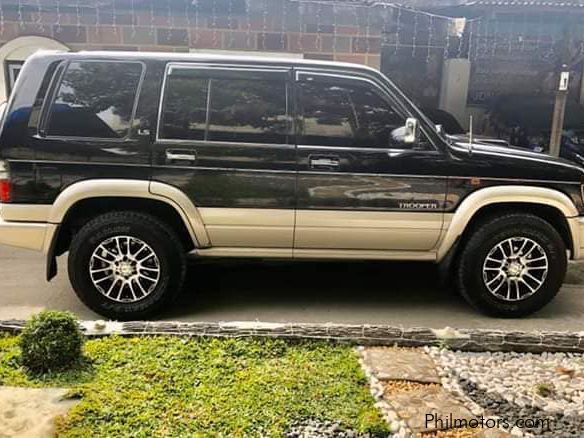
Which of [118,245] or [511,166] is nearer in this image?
[118,245]

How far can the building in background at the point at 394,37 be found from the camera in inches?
339

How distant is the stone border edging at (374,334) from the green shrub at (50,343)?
429 millimetres

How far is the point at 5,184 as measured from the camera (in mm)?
4301

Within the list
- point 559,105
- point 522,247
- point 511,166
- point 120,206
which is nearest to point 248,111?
point 120,206

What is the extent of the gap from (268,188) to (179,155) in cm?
70

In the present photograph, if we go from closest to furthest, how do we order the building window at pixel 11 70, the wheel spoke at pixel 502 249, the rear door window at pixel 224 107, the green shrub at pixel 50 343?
the green shrub at pixel 50 343, the rear door window at pixel 224 107, the wheel spoke at pixel 502 249, the building window at pixel 11 70

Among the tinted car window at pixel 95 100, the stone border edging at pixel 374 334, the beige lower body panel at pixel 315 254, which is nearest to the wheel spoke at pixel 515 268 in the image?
the beige lower body panel at pixel 315 254

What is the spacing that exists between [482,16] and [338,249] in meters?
8.36

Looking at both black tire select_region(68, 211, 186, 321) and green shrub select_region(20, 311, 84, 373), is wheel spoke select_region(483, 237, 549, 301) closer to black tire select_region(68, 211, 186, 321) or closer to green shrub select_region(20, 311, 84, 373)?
black tire select_region(68, 211, 186, 321)

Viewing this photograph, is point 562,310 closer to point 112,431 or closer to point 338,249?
point 338,249

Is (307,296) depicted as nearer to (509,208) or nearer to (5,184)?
(509,208)

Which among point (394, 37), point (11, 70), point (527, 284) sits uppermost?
point (394, 37)

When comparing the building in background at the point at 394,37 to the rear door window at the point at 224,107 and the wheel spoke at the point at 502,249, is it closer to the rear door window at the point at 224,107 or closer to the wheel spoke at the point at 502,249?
the rear door window at the point at 224,107

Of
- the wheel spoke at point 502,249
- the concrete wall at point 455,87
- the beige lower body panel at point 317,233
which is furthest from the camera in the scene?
the concrete wall at point 455,87
